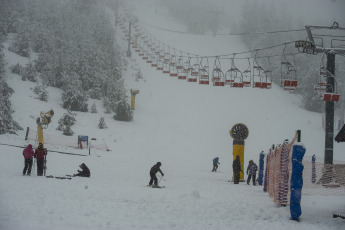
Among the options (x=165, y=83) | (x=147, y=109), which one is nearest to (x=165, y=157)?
(x=147, y=109)

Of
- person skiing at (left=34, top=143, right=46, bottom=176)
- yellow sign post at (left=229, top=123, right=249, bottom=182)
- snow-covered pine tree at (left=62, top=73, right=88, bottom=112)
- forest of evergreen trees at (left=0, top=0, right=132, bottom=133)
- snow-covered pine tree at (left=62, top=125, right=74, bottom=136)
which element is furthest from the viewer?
forest of evergreen trees at (left=0, top=0, right=132, bottom=133)

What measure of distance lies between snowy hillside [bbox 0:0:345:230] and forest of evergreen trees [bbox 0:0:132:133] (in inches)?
81.9

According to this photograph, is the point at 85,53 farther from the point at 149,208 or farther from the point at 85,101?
the point at 149,208

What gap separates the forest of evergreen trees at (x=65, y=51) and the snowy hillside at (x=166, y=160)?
208cm

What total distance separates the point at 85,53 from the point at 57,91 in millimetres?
7708

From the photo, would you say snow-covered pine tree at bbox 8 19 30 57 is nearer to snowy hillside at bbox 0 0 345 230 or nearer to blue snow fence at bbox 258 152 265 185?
snowy hillside at bbox 0 0 345 230

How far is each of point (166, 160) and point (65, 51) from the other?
93.7 ft

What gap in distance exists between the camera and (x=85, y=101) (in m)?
45.7

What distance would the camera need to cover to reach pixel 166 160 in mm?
34000

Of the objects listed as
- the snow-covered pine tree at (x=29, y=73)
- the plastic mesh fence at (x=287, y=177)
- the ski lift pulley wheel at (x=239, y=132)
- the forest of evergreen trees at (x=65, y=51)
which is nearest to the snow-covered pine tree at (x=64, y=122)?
the forest of evergreen trees at (x=65, y=51)

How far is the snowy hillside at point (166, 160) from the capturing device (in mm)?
10258

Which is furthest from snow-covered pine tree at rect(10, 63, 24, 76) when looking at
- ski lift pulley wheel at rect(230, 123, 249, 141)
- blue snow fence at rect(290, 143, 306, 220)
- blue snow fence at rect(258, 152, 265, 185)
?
blue snow fence at rect(290, 143, 306, 220)

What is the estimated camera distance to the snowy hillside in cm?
1026

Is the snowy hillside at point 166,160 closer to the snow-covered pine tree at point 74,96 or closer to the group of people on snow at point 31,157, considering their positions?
the group of people on snow at point 31,157
